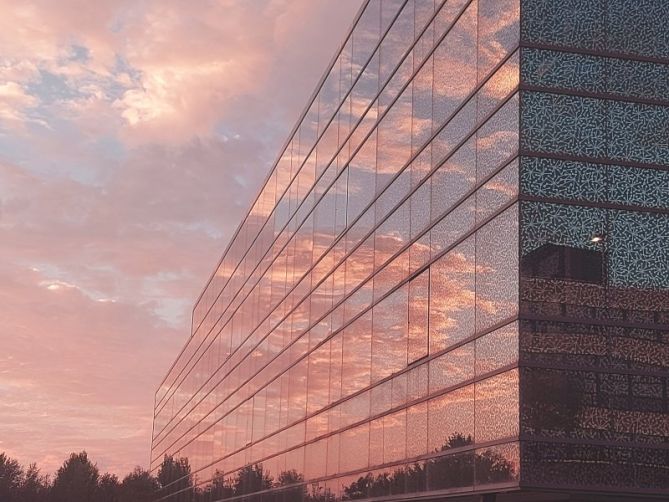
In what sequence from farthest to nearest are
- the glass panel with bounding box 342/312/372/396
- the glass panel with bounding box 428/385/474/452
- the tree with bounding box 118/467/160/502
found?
the tree with bounding box 118/467/160/502
the glass panel with bounding box 342/312/372/396
the glass panel with bounding box 428/385/474/452

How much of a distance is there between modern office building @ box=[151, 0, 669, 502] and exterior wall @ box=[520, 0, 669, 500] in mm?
37

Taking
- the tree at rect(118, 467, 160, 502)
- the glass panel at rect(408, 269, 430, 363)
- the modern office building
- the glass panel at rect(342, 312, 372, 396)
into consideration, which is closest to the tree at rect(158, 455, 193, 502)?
the tree at rect(118, 467, 160, 502)

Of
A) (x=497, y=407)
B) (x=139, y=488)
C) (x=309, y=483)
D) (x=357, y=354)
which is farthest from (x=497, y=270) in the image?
(x=139, y=488)

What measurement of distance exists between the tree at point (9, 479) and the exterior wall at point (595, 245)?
5209 inches

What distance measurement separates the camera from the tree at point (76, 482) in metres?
142

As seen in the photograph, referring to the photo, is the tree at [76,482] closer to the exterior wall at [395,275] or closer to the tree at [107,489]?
the tree at [107,489]

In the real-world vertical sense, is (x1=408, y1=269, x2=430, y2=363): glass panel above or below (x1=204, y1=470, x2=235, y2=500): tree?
above

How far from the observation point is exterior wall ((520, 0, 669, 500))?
63.7ft

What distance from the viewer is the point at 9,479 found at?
14738 centimetres

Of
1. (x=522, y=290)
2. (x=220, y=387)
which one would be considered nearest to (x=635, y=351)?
(x=522, y=290)

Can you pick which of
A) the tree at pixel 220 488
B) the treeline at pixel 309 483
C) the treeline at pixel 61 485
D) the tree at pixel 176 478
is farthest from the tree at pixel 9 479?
the tree at pixel 220 488

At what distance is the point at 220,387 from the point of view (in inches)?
2355

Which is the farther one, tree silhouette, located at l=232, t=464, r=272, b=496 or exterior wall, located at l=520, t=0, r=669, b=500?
tree silhouette, located at l=232, t=464, r=272, b=496

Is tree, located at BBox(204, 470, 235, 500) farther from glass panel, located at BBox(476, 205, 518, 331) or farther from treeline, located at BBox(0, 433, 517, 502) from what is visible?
glass panel, located at BBox(476, 205, 518, 331)
